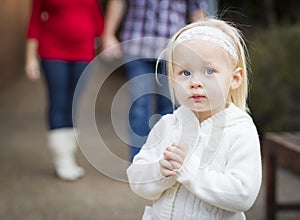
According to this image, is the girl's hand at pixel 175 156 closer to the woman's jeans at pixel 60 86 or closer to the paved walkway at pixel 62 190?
the paved walkway at pixel 62 190

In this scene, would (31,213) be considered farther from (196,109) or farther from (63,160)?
(196,109)

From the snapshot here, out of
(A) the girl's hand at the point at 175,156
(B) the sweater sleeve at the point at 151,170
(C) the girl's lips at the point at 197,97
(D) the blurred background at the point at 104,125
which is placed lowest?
(D) the blurred background at the point at 104,125

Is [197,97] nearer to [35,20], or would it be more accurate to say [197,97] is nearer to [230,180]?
[230,180]

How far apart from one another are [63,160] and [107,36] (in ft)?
3.74

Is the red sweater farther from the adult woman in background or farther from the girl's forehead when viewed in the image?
the girl's forehead

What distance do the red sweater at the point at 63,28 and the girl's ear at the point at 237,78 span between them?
321 cm

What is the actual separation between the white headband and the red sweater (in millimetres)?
3182

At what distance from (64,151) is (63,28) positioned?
977 millimetres

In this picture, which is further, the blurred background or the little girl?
the blurred background

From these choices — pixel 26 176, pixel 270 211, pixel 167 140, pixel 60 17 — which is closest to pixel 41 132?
pixel 26 176

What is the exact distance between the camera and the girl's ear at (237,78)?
2648 millimetres

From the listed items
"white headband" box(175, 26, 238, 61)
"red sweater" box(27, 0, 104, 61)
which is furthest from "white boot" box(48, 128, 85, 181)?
"white headband" box(175, 26, 238, 61)

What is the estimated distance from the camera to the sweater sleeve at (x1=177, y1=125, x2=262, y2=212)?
8.05ft

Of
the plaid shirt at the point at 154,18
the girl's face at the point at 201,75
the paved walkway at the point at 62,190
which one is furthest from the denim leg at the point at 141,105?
the girl's face at the point at 201,75
